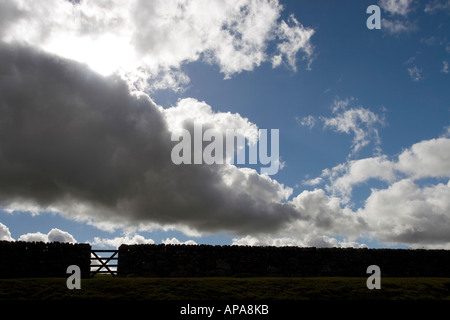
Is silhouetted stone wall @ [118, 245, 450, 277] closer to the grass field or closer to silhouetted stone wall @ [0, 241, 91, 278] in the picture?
silhouetted stone wall @ [0, 241, 91, 278]

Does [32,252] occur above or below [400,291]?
above

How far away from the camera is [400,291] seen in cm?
1841

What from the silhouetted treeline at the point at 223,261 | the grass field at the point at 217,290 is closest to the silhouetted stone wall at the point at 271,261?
the silhouetted treeline at the point at 223,261

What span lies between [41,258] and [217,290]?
1088 cm

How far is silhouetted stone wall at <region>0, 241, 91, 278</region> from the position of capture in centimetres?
2116

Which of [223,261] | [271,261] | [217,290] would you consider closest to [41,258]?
[223,261]

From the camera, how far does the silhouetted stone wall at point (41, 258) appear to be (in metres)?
21.2

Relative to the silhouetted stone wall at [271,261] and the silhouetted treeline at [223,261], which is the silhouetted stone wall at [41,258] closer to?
the silhouetted treeline at [223,261]

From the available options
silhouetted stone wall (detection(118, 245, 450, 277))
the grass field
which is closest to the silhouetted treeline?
silhouetted stone wall (detection(118, 245, 450, 277))

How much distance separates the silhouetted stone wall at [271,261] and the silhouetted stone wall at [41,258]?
7.31ft

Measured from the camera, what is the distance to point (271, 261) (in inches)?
983
